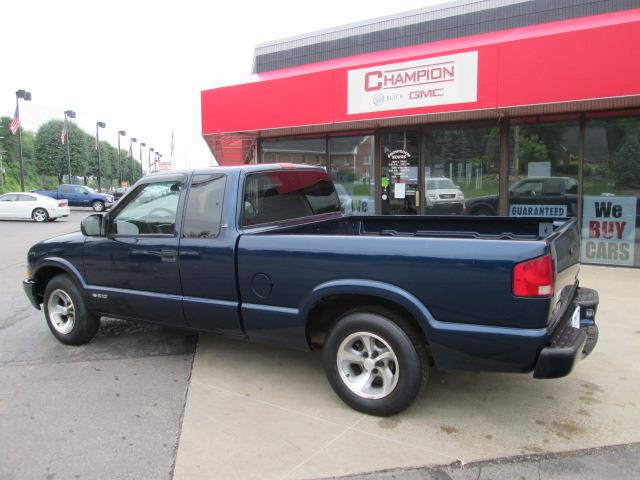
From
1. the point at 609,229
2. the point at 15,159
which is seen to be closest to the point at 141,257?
the point at 609,229

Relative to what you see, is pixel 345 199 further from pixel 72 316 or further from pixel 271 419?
pixel 271 419

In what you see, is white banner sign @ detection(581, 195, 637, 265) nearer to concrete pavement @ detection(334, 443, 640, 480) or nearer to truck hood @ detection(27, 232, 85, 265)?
concrete pavement @ detection(334, 443, 640, 480)

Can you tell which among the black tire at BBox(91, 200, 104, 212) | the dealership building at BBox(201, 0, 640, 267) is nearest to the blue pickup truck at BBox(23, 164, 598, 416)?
the dealership building at BBox(201, 0, 640, 267)

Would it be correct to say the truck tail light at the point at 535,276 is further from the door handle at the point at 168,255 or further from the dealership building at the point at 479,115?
the dealership building at the point at 479,115

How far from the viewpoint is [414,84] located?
29.3 ft

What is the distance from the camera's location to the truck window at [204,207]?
13.4ft

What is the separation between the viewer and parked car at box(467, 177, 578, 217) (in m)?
9.03

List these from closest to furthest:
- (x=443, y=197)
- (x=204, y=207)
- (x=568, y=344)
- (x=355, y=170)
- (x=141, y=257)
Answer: (x=568, y=344), (x=204, y=207), (x=141, y=257), (x=443, y=197), (x=355, y=170)

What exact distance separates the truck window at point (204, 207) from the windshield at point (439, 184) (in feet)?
23.1

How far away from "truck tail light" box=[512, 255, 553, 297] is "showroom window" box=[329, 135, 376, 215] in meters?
8.24


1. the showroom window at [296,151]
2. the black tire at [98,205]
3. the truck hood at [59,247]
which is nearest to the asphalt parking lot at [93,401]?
the truck hood at [59,247]

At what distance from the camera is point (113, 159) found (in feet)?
295

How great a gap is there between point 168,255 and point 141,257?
34 centimetres

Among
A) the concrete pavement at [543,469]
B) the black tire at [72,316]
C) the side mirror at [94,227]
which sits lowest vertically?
the concrete pavement at [543,469]
